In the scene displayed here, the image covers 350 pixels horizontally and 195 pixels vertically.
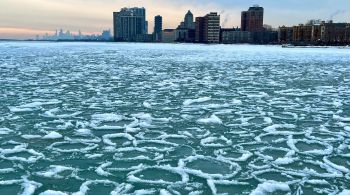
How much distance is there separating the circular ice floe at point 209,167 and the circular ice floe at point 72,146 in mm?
1646

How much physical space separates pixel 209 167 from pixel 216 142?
1.32 meters

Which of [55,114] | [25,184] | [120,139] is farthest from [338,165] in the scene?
[55,114]

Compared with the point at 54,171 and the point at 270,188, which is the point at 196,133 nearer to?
the point at 270,188

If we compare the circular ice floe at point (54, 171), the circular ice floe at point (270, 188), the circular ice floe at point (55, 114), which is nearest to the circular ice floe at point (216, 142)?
the circular ice floe at point (270, 188)

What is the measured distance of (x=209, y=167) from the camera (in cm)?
577

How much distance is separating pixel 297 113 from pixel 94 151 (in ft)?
17.9

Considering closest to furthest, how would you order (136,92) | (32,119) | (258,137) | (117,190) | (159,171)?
(117,190) → (159,171) → (258,137) → (32,119) → (136,92)

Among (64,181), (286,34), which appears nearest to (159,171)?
(64,181)

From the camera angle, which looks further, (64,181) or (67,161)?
(67,161)

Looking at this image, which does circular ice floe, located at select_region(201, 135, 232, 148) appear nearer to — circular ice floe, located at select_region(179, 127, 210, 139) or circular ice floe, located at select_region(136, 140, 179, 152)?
circular ice floe, located at select_region(179, 127, 210, 139)

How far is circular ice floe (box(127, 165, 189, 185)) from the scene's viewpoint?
523 cm

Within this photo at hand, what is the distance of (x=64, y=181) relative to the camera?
5.17m

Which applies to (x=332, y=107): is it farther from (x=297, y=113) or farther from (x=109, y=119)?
(x=109, y=119)

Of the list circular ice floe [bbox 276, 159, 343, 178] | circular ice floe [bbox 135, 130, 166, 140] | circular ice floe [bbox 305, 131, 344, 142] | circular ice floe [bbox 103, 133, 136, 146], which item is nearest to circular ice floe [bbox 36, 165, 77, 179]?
circular ice floe [bbox 103, 133, 136, 146]
